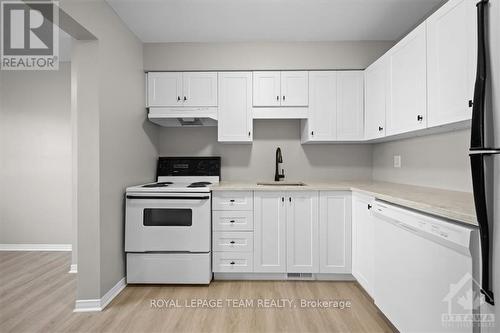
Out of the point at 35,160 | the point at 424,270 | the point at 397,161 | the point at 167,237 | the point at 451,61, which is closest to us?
the point at 424,270

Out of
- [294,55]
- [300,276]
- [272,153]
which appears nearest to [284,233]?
[300,276]

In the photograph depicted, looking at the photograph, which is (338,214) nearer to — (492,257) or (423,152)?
(423,152)

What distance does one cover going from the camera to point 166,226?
245 centimetres

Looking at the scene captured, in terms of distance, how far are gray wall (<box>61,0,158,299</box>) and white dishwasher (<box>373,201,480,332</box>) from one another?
7.18 feet

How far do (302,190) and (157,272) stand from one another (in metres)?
1.62

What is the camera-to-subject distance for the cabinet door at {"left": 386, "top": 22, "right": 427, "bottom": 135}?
184 centimetres

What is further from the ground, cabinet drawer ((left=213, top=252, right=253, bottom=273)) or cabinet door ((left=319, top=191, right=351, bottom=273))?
cabinet door ((left=319, top=191, right=351, bottom=273))

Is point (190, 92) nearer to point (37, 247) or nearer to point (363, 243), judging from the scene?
point (363, 243)

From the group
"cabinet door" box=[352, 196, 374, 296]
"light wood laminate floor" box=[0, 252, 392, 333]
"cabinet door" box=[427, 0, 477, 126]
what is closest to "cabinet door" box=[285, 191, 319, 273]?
"light wood laminate floor" box=[0, 252, 392, 333]

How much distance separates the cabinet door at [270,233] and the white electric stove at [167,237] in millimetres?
489

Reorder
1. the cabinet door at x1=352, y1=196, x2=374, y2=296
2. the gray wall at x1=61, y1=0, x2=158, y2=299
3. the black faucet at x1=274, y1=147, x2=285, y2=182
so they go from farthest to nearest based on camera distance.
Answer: the black faucet at x1=274, y1=147, x2=285, y2=182 < the cabinet door at x1=352, y1=196, x2=374, y2=296 < the gray wall at x1=61, y1=0, x2=158, y2=299

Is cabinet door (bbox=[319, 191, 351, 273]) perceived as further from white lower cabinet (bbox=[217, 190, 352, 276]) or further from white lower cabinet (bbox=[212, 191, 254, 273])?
white lower cabinet (bbox=[212, 191, 254, 273])

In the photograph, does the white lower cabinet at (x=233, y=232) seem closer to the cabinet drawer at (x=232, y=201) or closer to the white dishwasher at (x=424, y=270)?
the cabinet drawer at (x=232, y=201)

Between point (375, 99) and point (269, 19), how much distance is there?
133 centimetres
